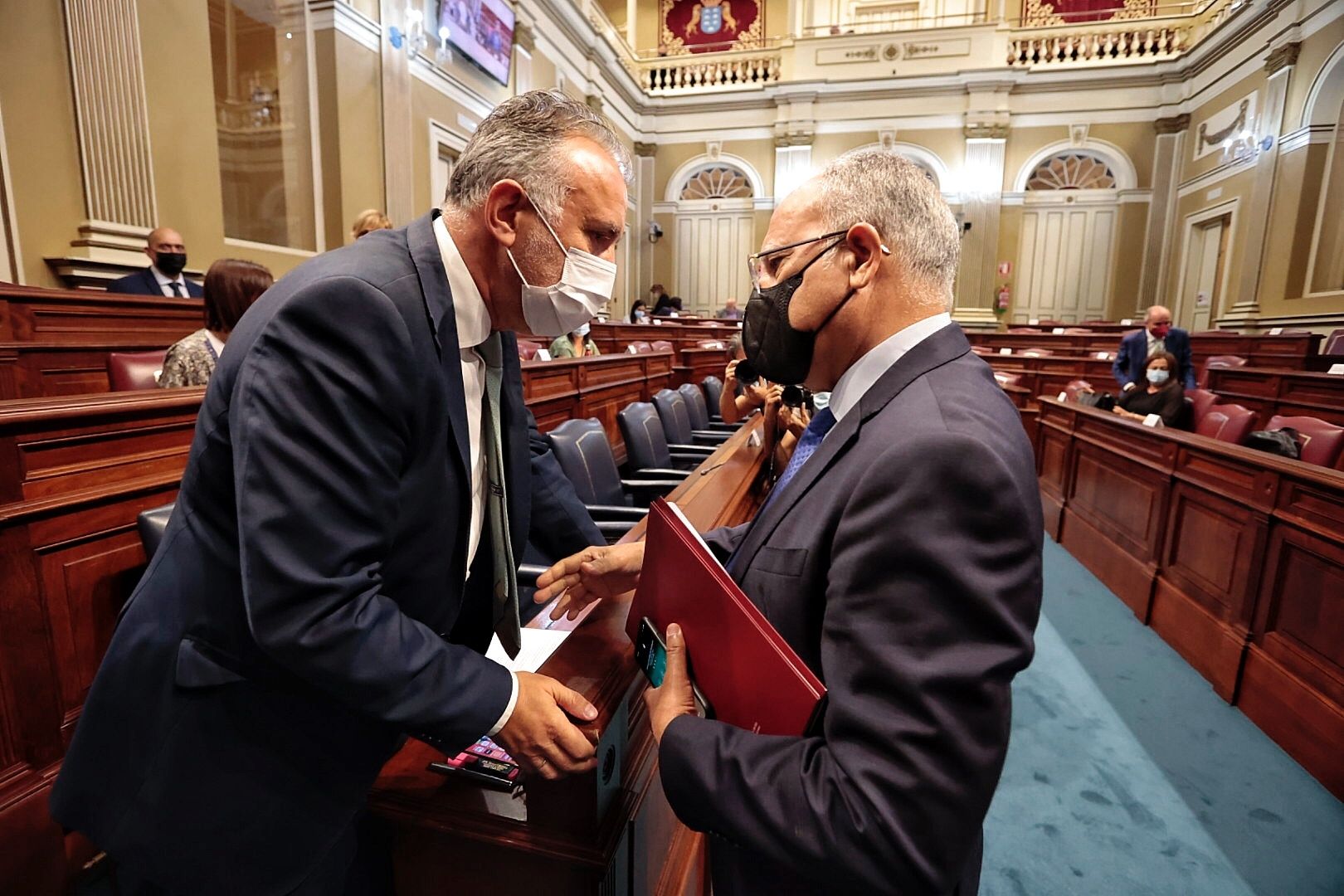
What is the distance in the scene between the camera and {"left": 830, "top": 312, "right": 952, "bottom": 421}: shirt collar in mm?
831

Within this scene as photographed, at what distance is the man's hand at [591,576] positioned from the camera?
1.13 meters

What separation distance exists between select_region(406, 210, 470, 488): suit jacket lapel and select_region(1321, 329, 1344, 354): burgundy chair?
9488mm

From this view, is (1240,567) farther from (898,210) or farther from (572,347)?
(572,347)

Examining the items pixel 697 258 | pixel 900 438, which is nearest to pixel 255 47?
pixel 900 438

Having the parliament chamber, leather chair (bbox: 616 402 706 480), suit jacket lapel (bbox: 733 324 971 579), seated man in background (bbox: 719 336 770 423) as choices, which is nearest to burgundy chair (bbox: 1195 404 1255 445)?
the parliament chamber

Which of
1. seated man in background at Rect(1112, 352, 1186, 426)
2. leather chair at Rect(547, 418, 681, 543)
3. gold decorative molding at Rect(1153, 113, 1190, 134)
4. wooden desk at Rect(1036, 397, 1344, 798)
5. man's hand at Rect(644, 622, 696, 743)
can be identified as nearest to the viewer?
man's hand at Rect(644, 622, 696, 743)

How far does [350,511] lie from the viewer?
722mm

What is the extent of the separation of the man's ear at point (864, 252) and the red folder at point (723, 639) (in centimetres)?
38

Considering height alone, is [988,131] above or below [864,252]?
above

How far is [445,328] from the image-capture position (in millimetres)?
838

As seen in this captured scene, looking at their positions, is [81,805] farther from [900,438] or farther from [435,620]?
[900,438]

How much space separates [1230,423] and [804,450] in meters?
3.87

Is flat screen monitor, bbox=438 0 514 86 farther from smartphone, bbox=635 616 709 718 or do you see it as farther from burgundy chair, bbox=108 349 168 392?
smartphone, bbox=635 616 709 718

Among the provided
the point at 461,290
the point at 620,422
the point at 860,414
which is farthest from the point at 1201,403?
the point at 461,290
